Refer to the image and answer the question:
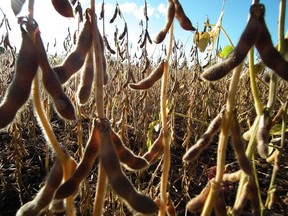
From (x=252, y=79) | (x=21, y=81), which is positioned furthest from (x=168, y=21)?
(x=21, y=81)

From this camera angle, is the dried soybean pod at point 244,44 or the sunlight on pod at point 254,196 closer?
the dried soybean pod at point 244,44

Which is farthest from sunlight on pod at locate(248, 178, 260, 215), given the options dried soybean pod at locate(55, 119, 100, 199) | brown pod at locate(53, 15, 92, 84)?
brown pod at locate(53, 15, 92, 84)

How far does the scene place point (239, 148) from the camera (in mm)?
762

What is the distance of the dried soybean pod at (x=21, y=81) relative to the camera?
2.01 feet

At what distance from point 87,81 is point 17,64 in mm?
182

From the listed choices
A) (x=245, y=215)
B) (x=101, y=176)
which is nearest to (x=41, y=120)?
(x=101, y=176)

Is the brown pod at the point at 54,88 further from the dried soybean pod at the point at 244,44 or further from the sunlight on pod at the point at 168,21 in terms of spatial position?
the sunlight on pod at the point at 168,21

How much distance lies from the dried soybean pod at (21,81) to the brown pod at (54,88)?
0.02 metres

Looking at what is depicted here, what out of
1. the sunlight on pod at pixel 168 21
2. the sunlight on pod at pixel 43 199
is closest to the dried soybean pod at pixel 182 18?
the sunlight on pod at pixel 168 21

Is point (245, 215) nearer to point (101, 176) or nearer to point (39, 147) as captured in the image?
point (101, 176)

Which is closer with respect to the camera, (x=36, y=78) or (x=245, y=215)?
(x=36, y=78)

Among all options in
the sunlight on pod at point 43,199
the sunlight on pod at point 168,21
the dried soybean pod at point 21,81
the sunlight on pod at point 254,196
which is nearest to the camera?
the dried soybean pod at point 21,81

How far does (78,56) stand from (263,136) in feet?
1.62

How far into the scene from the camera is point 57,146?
722mm
